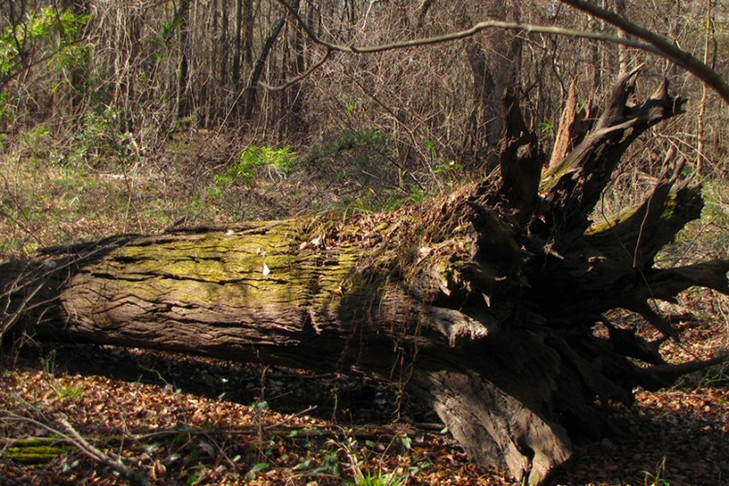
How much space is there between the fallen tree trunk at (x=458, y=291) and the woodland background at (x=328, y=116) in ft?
11.2

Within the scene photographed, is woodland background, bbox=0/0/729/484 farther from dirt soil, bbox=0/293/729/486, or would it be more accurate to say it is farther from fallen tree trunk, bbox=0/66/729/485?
fallen tree trunk, bbox=0/66/729/485

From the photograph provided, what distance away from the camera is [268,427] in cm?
434

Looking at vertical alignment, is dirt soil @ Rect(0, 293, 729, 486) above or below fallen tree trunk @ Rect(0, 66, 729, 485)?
below

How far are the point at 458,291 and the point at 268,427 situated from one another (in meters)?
1.36

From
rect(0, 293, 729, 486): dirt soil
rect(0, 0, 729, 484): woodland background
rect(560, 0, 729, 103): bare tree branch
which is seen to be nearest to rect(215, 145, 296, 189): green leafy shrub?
rect(0, 0, 729, 484): woodland background

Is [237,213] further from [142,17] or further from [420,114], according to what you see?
[142,17]

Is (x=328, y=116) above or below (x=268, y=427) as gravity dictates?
above

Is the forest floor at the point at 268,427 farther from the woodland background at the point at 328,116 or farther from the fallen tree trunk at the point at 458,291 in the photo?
the woodland background at the point at 328,116

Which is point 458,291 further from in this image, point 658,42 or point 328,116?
point 328,116

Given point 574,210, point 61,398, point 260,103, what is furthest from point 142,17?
point 574,210

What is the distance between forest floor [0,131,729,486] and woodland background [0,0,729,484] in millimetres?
3140

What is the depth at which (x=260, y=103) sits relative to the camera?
13.1m

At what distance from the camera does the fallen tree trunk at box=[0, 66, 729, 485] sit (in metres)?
4.11

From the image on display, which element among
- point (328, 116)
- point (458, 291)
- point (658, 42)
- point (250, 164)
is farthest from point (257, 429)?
point (328, 116)
